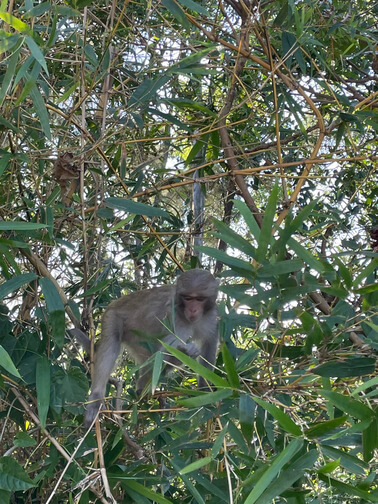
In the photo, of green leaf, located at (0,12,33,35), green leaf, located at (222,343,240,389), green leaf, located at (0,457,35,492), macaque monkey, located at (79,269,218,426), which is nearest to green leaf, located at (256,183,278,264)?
green leaf, located at (222,343,240,389)

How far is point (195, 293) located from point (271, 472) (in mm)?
2007

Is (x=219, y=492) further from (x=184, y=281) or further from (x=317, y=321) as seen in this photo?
(x=184, y=281)

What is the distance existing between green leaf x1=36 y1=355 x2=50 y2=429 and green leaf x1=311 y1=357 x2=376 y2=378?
107cm

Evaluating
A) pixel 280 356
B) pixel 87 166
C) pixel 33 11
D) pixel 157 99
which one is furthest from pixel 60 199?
pixel 280 356

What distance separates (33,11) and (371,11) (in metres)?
2.69

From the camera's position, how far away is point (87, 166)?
3846 mm

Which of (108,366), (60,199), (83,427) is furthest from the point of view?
(108,366)

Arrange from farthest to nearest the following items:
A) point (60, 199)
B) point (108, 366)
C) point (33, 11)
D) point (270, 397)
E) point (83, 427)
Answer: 1. point (108, 366)
2. point (60, 199)
3. point (83, 427)
4. point (33, 11)
5. point (270, 397)

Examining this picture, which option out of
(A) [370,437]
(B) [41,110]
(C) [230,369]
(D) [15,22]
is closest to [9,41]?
(D) [15,22]

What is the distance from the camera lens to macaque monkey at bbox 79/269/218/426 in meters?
4.24

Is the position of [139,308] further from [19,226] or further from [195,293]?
[19,226]

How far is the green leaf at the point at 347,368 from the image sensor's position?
2.65 metres

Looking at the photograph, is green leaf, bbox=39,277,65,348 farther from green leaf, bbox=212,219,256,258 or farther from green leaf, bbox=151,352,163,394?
green leaf, bbox=212,219,256,258

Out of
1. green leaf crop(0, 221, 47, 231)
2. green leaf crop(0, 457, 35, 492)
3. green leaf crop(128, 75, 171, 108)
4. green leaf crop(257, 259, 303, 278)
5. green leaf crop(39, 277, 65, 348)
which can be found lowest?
green leaf crop(0, 457, 35, 492)
